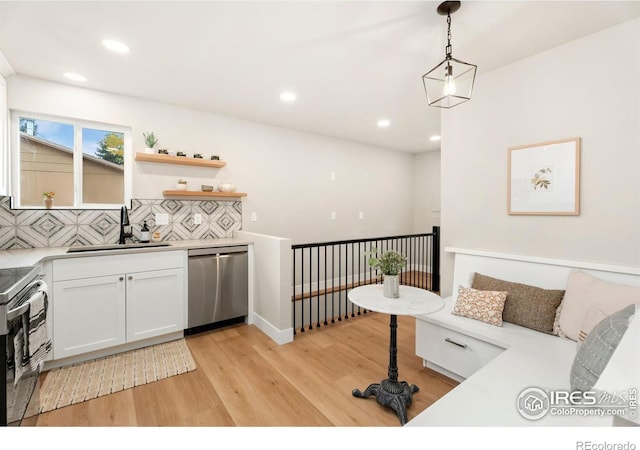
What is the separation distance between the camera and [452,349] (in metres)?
2.16

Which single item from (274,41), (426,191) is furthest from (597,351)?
(426,191)

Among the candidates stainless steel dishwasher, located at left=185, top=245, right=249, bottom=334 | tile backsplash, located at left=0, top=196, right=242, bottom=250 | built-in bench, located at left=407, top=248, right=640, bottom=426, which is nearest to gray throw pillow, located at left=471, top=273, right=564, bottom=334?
built-in bench, located at left=407, top=248, right=640, bottom=426

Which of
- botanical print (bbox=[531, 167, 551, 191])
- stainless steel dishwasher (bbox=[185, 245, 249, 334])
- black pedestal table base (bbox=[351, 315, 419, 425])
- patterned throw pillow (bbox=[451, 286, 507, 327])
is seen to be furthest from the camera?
stainless steel dishwasher (bbox=[185, 245, 249, 334])

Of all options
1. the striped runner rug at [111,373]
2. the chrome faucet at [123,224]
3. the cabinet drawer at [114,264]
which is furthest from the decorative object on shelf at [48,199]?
the striped runner rug at [111,373]

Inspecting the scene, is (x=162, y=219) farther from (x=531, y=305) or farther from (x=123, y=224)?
(x=531, y=305)

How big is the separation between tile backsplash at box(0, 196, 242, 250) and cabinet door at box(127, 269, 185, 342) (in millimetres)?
676

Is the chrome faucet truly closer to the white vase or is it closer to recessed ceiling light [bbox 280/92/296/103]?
recessed ceiling light [bbox 280/92/296/103]

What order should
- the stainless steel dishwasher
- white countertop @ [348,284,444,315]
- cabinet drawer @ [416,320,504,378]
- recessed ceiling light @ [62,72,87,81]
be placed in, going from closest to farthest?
1. white countertop @ [348,284,444,315]
2. cabinet drawer @ [416,320,504,378]
3. recessed ceiling light @ [62,72,87,81]
4. the stainless steel dishwasher

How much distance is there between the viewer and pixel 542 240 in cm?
233

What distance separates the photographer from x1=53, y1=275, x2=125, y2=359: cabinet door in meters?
2.36

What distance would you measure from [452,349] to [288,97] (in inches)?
112

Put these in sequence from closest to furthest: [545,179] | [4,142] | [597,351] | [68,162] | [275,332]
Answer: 1. [597,351]
2. [545,179]
3. [4,142]
4. [275,332]
5. [68,162]

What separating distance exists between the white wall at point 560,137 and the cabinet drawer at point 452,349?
918 millimetres
